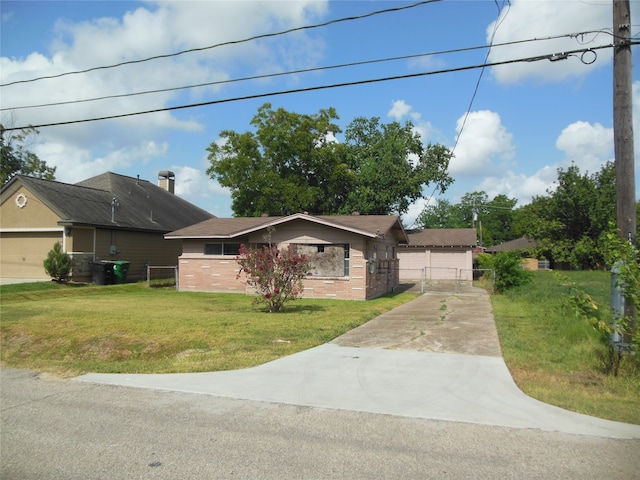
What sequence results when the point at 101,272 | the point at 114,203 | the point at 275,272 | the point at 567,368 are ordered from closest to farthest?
1. the point at 567,368
2. the point at 275,272
3. the point at 101,272
4. the point at 114,203

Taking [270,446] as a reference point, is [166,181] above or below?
above

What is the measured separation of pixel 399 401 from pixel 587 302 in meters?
3.25

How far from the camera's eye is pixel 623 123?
307 inches

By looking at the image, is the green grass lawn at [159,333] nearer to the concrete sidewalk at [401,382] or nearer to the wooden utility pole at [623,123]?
the concrete sidewalk at [401,382]

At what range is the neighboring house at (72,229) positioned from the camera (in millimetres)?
23938

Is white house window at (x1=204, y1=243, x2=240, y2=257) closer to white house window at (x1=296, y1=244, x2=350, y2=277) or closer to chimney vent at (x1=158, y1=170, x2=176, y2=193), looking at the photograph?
white house window at (x1=296, y1=244, x2=350, y2=277)

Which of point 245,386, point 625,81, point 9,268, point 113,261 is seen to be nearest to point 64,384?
point 245,386

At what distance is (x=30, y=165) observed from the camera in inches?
1768

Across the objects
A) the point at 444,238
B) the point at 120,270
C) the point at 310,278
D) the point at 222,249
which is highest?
the point at 444,238

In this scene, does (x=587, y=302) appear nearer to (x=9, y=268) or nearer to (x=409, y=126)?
(x=9, y=268)

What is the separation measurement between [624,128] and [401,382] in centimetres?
539

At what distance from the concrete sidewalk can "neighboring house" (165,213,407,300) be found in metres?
9.08

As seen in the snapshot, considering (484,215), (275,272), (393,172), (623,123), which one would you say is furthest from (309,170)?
(484,215)

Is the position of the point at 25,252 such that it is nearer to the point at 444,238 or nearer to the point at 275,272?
the point at 275,272
